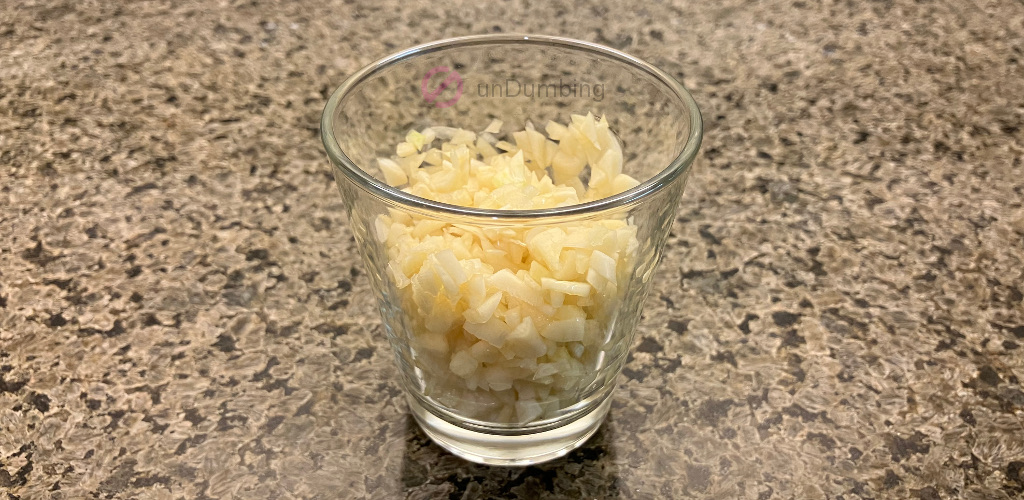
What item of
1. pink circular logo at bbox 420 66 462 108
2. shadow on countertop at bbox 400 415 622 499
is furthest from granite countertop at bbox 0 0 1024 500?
pink circular logo at bbox 420 66 462 108

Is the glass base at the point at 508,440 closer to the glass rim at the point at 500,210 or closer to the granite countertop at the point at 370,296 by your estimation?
the granite countertop at the point at 370,296

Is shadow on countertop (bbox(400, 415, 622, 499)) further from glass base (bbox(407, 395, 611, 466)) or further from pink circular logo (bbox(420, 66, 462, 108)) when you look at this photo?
pink circular logo (bbox(420, 66, 462, 108))

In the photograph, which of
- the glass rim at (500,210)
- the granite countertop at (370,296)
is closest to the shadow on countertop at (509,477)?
the granite countertop at (370,296)

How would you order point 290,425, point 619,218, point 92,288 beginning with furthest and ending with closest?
point 92,288, point 290,425, point 619,218

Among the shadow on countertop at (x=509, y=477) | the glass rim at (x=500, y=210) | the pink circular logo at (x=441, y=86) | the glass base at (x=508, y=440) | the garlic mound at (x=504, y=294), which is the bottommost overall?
the shadow on countertop at (x=509, y=477)

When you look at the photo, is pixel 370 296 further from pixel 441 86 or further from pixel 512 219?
pixel 512 219

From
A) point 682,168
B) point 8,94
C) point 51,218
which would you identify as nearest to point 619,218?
point 682,168

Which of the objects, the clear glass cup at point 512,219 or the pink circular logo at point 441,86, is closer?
the clear glass cup at point 512,219

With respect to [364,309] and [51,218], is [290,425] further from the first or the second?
[51,218]
